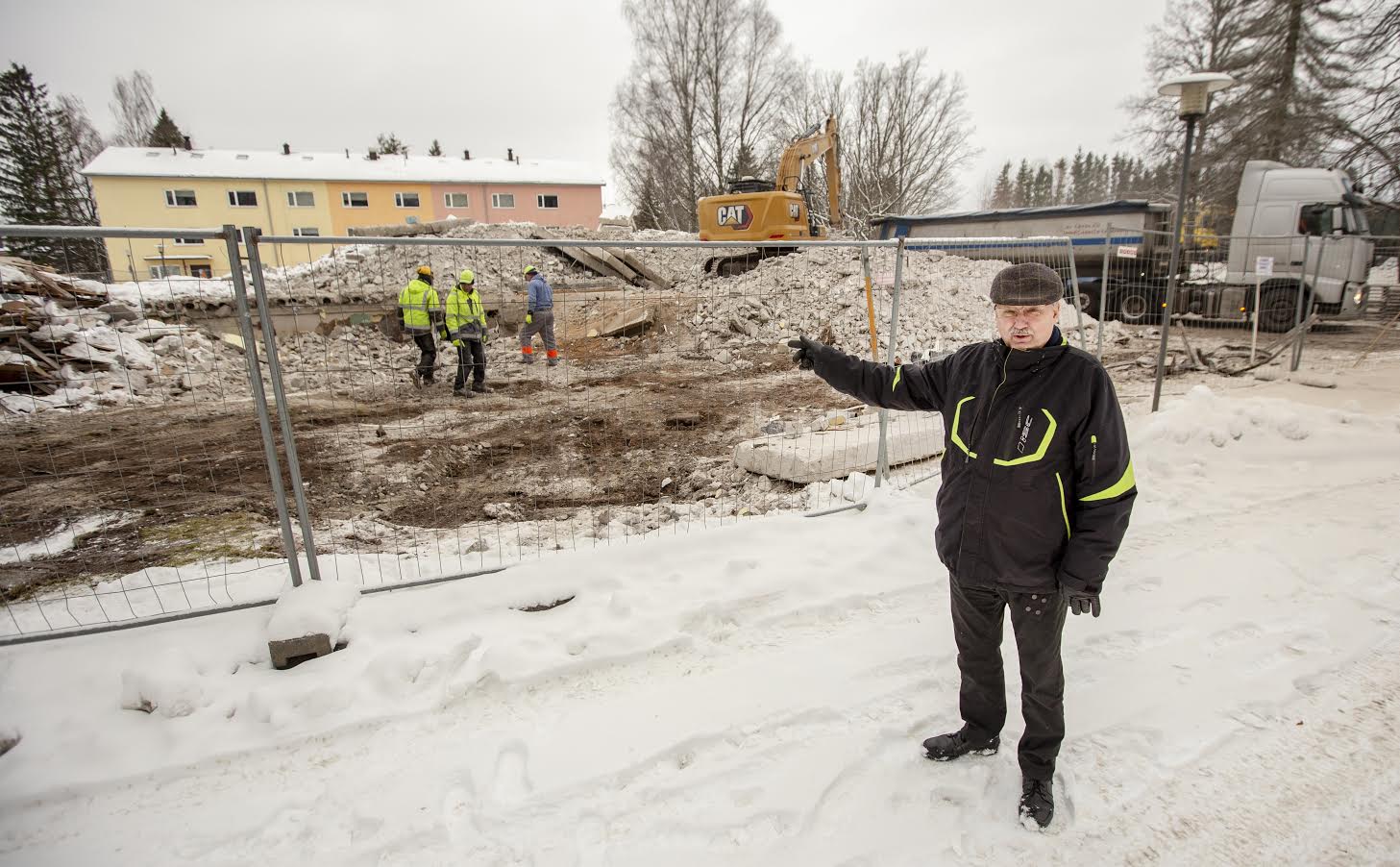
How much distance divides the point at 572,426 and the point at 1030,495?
635cm

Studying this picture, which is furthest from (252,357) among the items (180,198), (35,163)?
(35,163)

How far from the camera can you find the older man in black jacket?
209 cm

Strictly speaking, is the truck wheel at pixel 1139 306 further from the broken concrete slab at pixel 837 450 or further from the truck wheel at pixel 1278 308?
the broken concrete slab at pixel 837 450

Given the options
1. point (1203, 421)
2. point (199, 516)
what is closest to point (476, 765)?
point (199, 516)

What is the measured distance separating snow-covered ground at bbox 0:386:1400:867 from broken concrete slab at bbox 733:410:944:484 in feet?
5.21

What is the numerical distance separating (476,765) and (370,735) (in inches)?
22.2

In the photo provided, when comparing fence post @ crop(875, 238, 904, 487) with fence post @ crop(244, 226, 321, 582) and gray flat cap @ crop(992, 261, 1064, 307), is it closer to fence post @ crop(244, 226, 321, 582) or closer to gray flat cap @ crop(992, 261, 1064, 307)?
gray flat cap @ crop(992, 261, 1064, 307)

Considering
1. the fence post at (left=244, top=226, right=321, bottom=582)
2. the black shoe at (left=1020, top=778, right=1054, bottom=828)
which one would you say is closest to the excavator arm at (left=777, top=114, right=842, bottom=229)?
the fence post at (left=244, top=226, right=321, bottom=582)

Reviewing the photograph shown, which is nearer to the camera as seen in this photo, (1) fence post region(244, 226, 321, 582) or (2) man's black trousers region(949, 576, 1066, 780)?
(2) man's black trousers region(949, 576, 1066, 780)

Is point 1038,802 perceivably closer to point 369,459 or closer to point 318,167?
point 369,459

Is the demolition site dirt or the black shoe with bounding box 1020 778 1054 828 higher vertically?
the demolition site dirt

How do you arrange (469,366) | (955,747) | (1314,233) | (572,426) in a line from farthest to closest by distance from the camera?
(1314,233), (469,366), (572,426), (955,747)

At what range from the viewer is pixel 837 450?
5.81 m

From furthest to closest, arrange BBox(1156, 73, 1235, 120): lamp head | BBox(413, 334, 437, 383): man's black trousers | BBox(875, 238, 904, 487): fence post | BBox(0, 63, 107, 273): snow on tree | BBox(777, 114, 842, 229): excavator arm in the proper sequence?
BBox(0, 63, 107, 273): snow on tree → BBox(777, 114, 842, 229): excavator arm → BBox(413, 334, 437, 383): man's black trousers → BBox(1156, 73, 1235, 120): lamp head → BBox(875, 238, 904, 487): fence post
